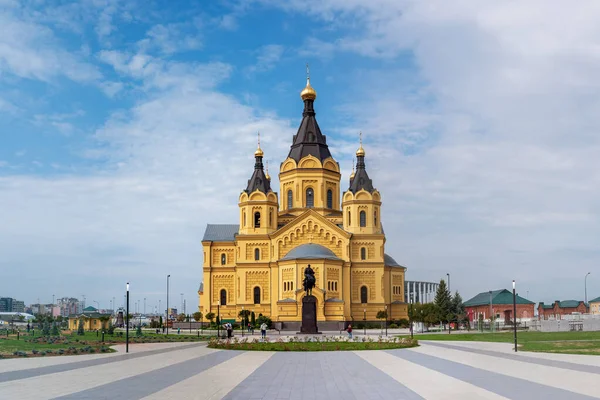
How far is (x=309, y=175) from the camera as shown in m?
77.8

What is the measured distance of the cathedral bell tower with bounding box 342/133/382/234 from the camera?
75.6 meters

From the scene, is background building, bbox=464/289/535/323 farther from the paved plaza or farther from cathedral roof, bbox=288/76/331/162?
the paved plaza

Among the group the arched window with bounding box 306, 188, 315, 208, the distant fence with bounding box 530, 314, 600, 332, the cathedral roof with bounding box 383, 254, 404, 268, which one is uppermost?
the arched window with bounding box 306, 188, 315, 208

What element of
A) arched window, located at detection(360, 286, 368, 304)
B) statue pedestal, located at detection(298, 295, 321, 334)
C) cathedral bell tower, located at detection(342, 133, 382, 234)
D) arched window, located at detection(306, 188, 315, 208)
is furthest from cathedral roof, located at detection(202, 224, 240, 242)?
statue pedestal, located at detection(298, 295, 321, 334)

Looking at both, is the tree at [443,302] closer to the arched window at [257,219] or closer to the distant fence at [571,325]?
the distant fence at [571,325]

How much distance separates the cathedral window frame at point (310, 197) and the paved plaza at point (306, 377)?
50394 millimetres

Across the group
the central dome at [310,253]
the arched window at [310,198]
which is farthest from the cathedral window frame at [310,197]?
the central dome at [310,253]

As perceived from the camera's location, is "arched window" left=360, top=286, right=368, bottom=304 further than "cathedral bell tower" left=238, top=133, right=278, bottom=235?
No

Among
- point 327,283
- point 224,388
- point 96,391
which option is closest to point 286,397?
point 224,388

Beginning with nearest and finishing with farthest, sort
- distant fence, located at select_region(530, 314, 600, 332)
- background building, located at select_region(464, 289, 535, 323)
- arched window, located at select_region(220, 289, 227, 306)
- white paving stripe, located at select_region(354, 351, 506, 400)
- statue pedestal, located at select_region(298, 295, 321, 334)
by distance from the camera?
white paving stripe, located at select_region(354, 351, 506, 400) → statue pedestal, located at select_region(298, 295, 321, 334) → distant fence, located at select_region(530, 314, 600, 332) → arched window, located at select_region(220, 289, 227, 306) → background building, located at select_region(464, 289, 535, 323)

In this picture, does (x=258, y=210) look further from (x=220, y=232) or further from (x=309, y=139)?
(x=309, y=139)

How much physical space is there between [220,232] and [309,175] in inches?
534

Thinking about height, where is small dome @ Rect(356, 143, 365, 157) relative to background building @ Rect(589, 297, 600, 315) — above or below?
above

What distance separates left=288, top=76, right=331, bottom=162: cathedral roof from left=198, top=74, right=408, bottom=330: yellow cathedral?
0.44 ft
